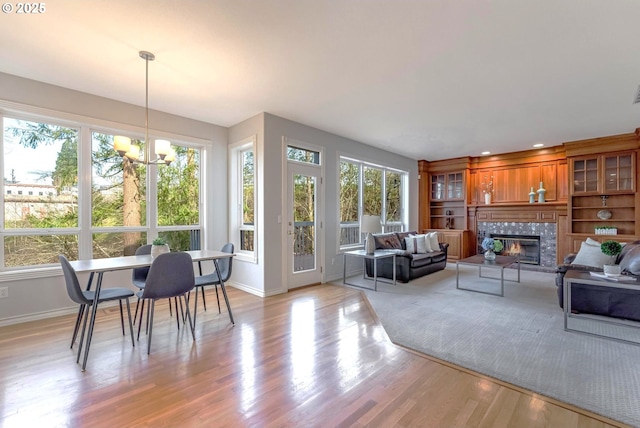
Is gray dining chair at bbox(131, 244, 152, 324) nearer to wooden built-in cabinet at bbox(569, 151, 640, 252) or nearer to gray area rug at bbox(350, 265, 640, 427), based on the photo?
gray area rug at bbox(350, 265, 640, 427)

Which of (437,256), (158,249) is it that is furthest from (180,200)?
(437,256)

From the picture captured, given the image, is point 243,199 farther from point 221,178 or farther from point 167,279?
point 167,279

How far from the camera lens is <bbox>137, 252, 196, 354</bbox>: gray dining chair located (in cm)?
264

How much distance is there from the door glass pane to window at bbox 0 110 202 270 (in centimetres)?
186

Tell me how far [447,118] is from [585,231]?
440cm

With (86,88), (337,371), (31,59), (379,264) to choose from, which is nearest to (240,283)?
(379,264)

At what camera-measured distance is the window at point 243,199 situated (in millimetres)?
4844

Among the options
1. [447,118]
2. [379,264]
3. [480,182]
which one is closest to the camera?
[447,118]

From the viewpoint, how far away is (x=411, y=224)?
788cm

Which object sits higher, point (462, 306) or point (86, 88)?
point (86, 88)

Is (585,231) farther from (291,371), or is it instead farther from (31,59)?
(31,59)

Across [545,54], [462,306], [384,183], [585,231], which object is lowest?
[462,306]

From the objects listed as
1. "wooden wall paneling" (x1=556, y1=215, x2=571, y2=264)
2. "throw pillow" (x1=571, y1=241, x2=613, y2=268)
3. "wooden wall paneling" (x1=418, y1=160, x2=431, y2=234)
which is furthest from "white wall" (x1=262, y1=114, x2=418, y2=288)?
"wooden wall paneling" (x1=556, y1=215, x2=571, y2=264)

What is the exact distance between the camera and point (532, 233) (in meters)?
6.91
